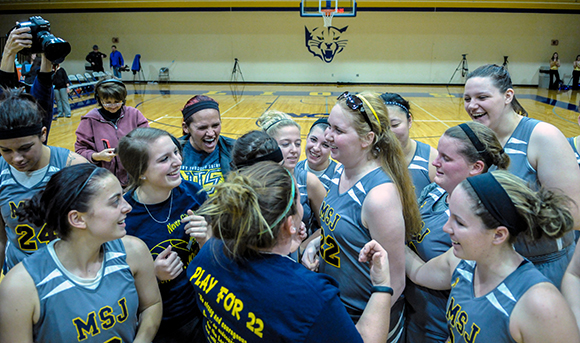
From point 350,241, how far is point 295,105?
38.9 feet

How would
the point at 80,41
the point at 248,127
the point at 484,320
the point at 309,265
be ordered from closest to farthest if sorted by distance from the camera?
the point at 484,320, the point at 309,265, the point at 248,127, the point at 80,41

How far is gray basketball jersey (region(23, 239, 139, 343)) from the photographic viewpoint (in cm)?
147

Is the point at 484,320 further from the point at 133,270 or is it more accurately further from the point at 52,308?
the point at 52,308

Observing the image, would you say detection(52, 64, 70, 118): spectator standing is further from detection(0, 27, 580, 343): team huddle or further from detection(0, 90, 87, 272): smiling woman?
detection(0, 90, 87, 272): smiling woman

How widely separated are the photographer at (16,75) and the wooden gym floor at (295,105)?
5.84 m

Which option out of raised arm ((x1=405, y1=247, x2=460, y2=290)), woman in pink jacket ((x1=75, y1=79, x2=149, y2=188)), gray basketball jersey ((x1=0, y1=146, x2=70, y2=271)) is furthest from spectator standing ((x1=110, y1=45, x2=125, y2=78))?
raised arm ((x1=405, y1=247, x2=460, y2=290))

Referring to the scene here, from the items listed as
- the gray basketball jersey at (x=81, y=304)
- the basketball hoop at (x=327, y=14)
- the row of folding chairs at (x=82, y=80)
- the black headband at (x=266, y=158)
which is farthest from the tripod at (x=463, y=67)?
the gray basketball jersey at (x=81, y=304)

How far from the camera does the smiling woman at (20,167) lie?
2.06 meters

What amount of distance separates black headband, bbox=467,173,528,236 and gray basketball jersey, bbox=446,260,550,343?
0.53 ft

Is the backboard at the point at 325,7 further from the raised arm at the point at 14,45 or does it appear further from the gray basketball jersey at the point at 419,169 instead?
the raised arm at the point at 14,45

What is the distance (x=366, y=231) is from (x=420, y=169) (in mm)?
1216

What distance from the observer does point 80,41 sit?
63.2 feet

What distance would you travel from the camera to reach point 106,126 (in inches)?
141

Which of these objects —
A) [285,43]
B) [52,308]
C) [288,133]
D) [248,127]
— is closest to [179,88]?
[285,43]
